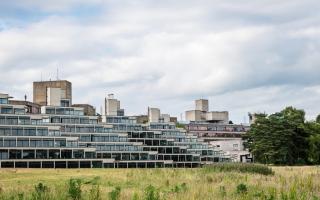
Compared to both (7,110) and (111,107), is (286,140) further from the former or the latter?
(7,110)

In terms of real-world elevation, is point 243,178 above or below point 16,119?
below

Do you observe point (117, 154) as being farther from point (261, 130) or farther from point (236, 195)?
point (236, 195)

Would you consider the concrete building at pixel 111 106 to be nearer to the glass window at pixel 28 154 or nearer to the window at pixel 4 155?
the glass window at pixel 28 154

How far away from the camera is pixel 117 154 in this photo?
132 m

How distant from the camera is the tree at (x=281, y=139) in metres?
119

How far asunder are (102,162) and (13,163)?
21.0 meters

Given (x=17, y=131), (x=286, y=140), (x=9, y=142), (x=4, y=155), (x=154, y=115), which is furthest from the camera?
(x=154, y=115)

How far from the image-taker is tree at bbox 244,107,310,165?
11881 centimetres

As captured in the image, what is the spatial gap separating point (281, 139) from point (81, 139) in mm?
42934

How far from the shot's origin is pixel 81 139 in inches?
5089

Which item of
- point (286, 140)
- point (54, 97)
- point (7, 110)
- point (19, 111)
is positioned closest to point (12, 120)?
point (7, 110)

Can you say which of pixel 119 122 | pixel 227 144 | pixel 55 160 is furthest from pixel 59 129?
pixel 227 144

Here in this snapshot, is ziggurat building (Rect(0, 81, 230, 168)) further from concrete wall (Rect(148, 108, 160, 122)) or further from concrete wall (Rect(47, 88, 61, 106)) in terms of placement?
concrete wall (Rect(148, 108, 160, 122))

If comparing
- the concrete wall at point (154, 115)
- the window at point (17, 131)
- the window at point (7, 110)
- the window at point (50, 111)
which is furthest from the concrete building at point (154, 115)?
the window at point (7, 110)
